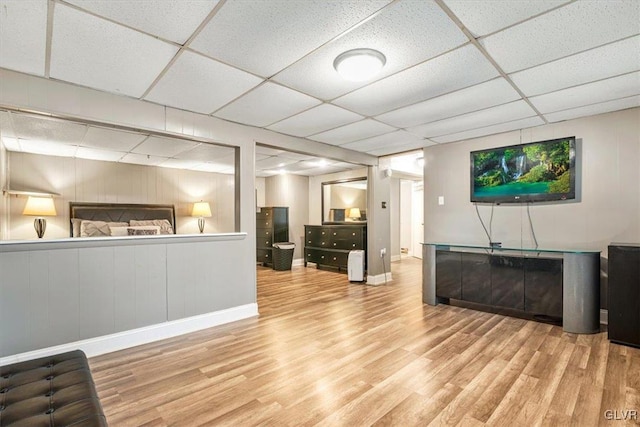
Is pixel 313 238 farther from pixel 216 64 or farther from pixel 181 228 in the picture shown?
pixel 216 64

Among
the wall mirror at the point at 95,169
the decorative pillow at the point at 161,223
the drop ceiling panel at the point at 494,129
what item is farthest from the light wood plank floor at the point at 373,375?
the decorative pillow at the point at 161,223

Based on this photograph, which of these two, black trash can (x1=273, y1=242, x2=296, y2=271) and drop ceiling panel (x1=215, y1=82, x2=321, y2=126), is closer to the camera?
drop ceiling panel (x1=215, y1=82, x2=321, y2=126)

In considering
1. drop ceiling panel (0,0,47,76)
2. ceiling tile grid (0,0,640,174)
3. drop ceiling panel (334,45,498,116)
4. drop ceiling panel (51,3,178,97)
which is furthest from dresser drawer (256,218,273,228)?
drop ceiling panel (0,0,47,76)

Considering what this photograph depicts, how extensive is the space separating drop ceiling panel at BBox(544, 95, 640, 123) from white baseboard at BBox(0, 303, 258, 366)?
4199 mm

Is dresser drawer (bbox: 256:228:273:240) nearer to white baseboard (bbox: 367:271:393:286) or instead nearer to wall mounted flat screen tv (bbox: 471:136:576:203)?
white baseboard (bbox: 367:271:393:286)

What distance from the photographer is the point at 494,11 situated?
170 centimetres

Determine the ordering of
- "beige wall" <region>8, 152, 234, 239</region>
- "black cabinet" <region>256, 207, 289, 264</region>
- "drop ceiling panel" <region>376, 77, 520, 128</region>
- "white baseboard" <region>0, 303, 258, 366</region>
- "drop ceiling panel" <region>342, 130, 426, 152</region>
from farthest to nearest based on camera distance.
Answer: "black cabinet" <region>256, 207, 289, 264</region>, "beige wall" <region>8, 152, 234, 239</region>, "drop ceiling panel" <region>342, 130, 426, 152</region>, "drop ceiling panel" <region>376, 77, 520, 128</region>, "white baseboard" <region>0, 303, 258, 366</region>

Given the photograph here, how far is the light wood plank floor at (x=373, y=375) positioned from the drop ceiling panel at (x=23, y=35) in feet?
7.72

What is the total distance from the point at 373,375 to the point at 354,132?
2923mm

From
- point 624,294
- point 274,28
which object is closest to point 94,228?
point 274,28

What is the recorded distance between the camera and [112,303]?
2785 millimetres

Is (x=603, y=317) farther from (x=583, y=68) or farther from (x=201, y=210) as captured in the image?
(x=201, y=210)

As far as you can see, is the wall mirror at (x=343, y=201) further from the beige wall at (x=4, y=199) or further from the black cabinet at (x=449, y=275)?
the beige wall at (x=4, y=199)

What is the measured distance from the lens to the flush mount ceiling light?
2072mm
